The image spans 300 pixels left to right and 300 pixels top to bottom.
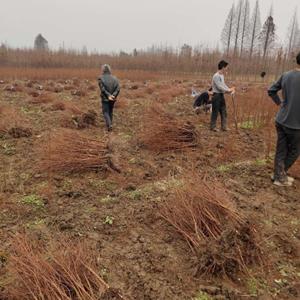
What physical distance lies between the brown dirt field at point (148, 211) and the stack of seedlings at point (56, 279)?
0.16m

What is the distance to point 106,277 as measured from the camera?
2.34 metres

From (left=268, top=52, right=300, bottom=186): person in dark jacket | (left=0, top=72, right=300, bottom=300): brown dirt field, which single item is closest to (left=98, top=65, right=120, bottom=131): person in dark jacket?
(left=0, top=72, right=300, bottom=300): brown dirt field

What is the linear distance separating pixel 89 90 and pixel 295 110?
11210mm

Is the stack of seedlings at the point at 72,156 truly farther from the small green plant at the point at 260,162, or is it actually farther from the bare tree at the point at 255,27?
the bare tree at the point at 255,27

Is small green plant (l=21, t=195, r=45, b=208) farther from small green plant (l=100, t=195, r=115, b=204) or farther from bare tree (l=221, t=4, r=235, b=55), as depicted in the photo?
bare tree (l=221, t=4, r=235, b=55)

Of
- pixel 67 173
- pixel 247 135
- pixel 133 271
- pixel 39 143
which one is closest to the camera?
pixel 133 271

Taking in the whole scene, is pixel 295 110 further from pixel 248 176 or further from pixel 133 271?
pixel 133 271

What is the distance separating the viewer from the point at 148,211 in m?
3.31

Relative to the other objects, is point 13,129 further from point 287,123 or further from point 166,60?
point 166,60

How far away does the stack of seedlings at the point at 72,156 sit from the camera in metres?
4.54

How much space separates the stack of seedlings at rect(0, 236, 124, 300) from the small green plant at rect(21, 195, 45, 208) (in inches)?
54.3

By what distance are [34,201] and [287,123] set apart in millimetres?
3184

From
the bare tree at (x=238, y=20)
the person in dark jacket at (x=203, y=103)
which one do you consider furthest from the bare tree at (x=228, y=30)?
A: the person in dark jacket at (x=203, y=103)

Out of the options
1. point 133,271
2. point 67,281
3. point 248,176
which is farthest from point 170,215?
point 248,176
